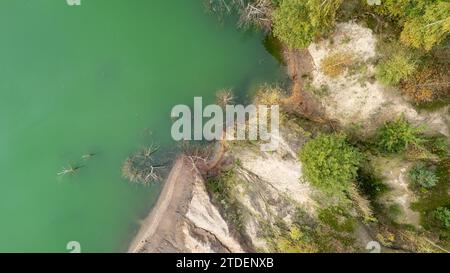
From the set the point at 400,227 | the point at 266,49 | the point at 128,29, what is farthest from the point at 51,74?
the point at 400,227

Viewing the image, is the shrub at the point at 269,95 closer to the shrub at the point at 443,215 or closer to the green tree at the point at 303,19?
the green tree at the point at 303,19

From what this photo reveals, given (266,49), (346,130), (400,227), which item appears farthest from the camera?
(266,49)

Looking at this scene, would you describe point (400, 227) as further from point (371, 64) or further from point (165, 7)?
point (165, 7)

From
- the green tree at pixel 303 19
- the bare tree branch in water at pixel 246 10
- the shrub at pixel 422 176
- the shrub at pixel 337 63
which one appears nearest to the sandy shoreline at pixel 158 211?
the bare tree branch in water at pixel 246 10

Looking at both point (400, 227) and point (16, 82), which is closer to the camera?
point (400, 227)

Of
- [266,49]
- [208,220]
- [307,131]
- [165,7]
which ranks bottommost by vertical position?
[208,220]

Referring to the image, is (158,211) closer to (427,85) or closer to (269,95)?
(269,95)

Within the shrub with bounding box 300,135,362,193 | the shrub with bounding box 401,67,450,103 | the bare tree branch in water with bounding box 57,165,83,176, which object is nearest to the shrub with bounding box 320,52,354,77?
the shrub with bounding box 401,67,450,103
